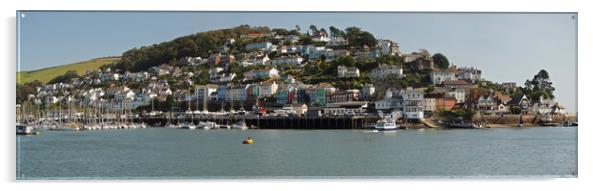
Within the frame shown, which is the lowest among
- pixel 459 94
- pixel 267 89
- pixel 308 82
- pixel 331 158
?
pixel 331 158

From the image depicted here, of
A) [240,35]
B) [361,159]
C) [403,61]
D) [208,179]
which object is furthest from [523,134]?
[208,179]

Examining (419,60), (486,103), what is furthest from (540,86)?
(486,103)

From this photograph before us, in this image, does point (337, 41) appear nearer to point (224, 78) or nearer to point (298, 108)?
point (224, 78)

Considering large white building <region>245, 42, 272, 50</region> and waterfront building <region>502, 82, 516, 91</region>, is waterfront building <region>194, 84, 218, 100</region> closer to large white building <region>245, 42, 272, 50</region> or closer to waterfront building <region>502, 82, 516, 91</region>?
large white building <region>245, 42, 272, 50</region>

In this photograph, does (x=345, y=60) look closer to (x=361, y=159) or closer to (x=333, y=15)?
(x=361, y=159)

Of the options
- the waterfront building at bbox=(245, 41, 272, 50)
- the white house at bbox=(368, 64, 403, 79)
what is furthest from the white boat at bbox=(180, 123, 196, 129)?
the waterfront building at bbox=(245, 41, 272, 50)

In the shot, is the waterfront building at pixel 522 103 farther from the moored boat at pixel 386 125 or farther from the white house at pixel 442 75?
the moored boat at pixel 386 125
